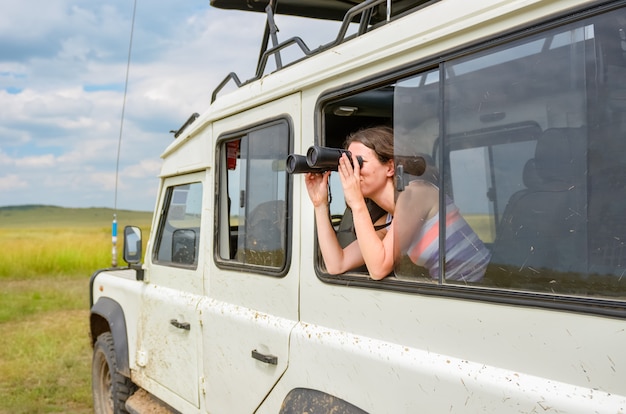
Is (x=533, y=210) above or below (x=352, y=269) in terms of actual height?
above

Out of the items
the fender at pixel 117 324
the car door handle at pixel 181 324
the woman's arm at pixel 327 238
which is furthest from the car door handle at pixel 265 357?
the fender at pixel 117 324

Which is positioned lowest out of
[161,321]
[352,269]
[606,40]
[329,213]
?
[161,321]

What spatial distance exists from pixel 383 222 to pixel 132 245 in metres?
2.04

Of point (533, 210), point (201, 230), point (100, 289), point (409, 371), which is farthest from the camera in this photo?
point (100, 289)

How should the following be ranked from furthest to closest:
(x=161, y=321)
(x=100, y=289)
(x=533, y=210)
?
(x=100, y=289) < (x=161, y=321) < (x=533, y=210)

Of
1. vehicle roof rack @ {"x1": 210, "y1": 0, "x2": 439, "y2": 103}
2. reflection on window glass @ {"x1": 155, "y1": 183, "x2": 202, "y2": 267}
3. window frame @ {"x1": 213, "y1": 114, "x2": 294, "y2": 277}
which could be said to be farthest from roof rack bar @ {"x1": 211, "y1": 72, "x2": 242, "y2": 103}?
reflection on window glass @ {"x1": 155, "y1": 183, "x2": 202, "y2": 267}

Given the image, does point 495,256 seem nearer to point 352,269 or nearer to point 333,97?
point 352,269

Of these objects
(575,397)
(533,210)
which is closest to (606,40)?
(533,210)

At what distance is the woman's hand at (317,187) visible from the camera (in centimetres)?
269

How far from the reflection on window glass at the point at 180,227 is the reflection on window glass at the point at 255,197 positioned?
328mm

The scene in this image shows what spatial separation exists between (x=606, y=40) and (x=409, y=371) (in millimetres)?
1103

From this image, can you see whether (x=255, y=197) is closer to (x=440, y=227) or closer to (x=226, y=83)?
(x=226, y=83)

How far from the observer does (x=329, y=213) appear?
2740 millimetres

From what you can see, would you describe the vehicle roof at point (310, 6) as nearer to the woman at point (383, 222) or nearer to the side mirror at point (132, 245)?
the side mirror at point (132, 245)
